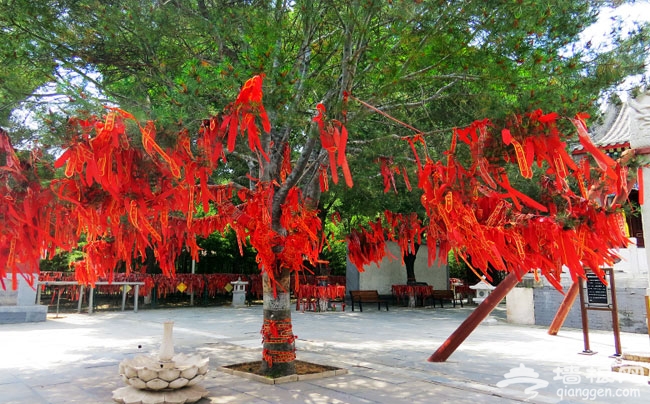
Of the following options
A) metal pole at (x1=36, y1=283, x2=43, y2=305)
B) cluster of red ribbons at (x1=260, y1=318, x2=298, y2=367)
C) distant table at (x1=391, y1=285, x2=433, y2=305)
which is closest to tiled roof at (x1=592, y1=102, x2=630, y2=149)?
cluster of red ribbons at (x1=260, y1=318, x2=298, y2=367)

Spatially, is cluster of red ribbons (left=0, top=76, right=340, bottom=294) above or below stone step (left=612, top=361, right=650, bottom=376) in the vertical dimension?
above

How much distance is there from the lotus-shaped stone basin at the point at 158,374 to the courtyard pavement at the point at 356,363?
37 centimetres

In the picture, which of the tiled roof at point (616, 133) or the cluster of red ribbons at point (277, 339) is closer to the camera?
the cluster of red ribbons at point (277, 339)

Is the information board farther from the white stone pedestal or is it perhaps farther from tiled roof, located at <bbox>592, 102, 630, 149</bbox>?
the white stone pedestal

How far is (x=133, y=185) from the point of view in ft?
14.6

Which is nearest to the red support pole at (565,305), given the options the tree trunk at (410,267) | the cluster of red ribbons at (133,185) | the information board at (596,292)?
the information board at (596,292)

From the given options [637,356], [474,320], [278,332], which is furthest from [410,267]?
[278,332]

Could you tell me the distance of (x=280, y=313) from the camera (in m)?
6.39

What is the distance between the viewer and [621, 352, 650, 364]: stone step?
7.87 metres

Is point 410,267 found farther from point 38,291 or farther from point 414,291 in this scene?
point 38,291

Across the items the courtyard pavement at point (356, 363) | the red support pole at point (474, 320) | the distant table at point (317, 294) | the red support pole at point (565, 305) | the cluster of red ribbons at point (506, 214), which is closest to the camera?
the cluster of red ribbons at point (506, 214)

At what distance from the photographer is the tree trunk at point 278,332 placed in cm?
625

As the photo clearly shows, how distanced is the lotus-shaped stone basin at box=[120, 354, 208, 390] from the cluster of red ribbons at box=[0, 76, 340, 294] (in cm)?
149

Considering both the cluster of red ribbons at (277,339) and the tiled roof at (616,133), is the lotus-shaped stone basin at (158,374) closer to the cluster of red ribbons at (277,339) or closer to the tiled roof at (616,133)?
the cluster of red ribbons at (277,339)
